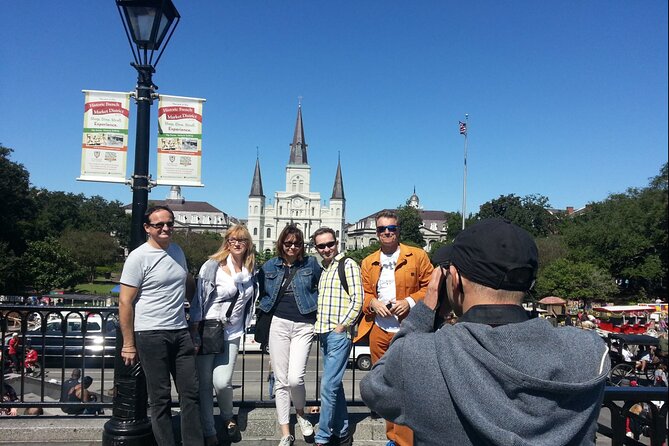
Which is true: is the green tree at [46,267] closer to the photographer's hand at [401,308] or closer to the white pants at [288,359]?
the white pants at [288,359]

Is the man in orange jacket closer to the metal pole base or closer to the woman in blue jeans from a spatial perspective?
the woman in blue jeans

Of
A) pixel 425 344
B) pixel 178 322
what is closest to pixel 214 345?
pixel 178 322

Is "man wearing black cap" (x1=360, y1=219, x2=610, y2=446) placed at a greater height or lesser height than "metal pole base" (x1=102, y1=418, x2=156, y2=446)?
greater

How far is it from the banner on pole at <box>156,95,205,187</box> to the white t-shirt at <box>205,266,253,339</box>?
94 cm

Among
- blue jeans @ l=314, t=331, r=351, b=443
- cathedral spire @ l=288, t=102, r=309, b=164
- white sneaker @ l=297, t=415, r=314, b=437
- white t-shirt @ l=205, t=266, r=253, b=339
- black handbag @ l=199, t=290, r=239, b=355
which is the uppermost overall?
cathedral spire @ l=288, t=102, r=309, b=164

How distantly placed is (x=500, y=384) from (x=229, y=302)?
331cm

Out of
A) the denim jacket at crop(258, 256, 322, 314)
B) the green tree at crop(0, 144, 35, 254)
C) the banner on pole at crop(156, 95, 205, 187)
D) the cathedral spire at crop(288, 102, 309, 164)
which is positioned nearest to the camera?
the denim jacket at crop(258, 256, 322, 314)

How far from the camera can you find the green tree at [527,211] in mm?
72250

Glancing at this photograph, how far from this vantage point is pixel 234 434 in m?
4.23

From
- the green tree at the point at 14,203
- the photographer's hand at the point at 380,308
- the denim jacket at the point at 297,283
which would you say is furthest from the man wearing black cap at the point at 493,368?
the green tree at the point at 14,203

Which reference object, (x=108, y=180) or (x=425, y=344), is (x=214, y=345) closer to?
(x=108, y=180)

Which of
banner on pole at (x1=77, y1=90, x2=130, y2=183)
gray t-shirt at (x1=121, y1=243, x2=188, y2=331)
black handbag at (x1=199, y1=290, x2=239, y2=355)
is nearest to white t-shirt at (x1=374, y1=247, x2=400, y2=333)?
black handbag at (x1=199, y1=290, x2=239, y2=355)

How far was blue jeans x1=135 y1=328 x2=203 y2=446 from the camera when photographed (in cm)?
369

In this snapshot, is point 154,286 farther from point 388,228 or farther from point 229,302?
point 388,228
